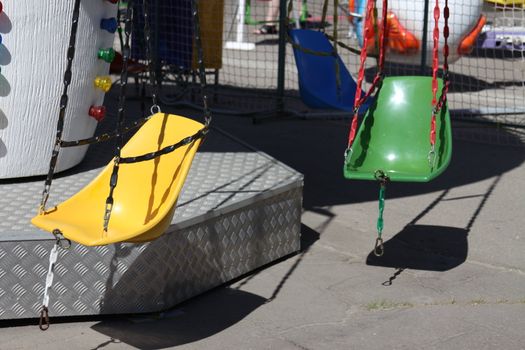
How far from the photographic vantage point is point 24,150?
5387mm

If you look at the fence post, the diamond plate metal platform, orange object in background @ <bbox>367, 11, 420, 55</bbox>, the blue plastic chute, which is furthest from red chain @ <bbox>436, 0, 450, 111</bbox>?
orange object in background @ <bbox>367, 11, 420, 55</bbox>

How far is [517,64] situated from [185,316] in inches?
371

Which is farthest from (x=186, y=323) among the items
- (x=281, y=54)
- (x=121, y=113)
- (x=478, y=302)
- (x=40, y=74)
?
(x=281, y=54)

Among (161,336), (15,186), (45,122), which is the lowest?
(161,336)

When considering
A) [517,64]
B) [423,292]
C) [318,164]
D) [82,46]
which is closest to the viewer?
[423,292]

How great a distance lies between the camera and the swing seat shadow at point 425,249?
5.57 m

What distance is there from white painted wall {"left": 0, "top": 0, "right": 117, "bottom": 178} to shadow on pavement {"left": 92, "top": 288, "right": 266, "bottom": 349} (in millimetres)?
1259

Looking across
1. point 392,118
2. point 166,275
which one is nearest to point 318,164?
point 392,118

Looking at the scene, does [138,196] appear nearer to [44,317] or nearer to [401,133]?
[44,317]

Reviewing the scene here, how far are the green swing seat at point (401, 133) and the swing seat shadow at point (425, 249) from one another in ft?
1.94

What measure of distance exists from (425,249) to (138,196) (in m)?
2.08

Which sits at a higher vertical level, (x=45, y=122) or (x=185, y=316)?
(x=45, y=122)

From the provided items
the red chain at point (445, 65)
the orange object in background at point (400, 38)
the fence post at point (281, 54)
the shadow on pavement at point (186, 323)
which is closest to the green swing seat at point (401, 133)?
the red chain at point (445, 65)

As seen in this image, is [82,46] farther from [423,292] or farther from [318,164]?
[318,164]
